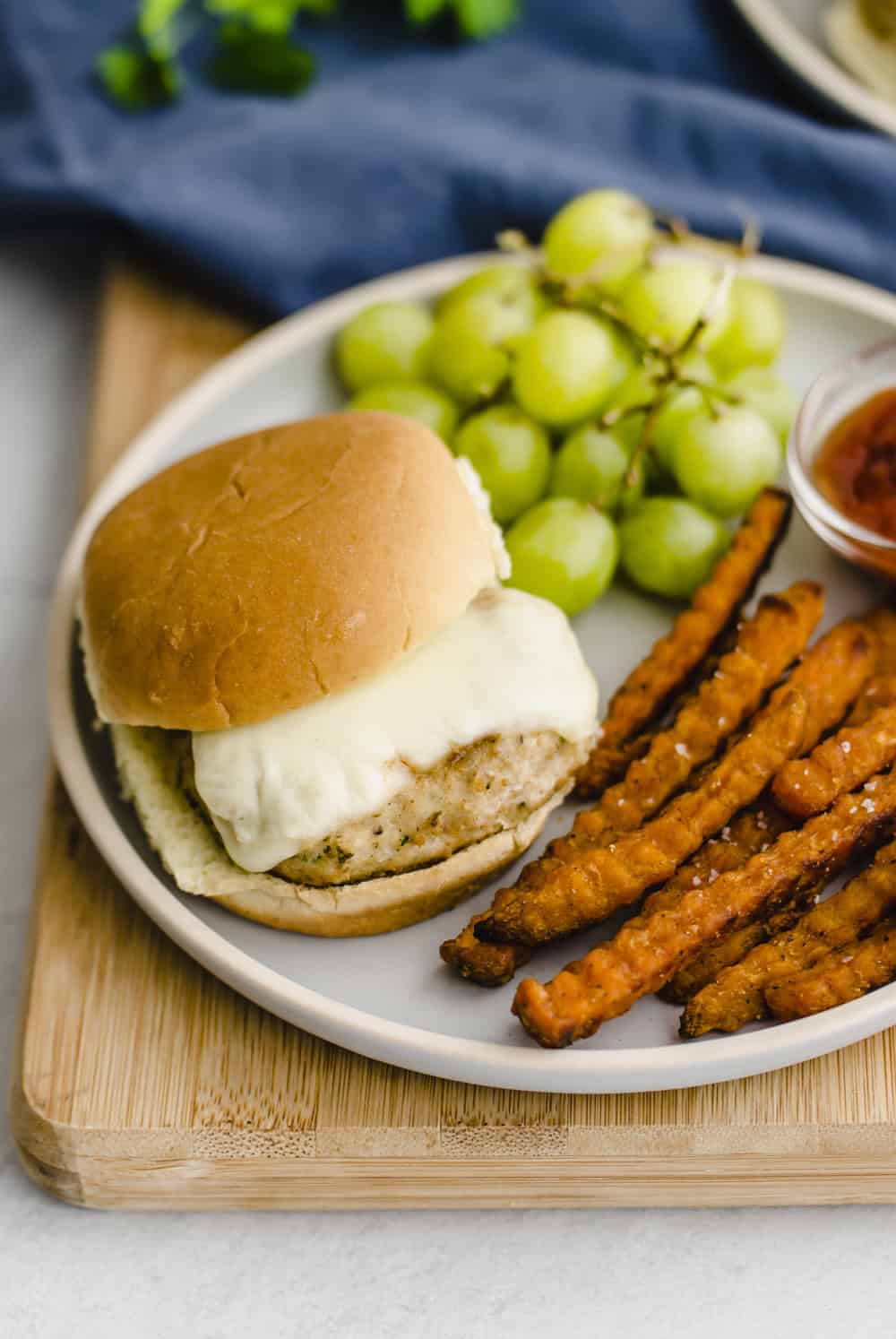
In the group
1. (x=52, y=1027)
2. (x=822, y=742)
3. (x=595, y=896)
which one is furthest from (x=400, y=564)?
(x=52, y=1027)

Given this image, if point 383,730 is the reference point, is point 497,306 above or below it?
above

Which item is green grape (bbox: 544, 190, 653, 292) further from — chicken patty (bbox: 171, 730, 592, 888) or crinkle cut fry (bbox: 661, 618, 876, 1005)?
chicken patty (bbox: 171, 730, 592, 888)

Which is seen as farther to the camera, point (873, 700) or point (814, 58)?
point (814, 58)

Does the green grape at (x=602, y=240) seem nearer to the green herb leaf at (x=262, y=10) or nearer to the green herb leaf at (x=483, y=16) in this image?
the green herb leaf at (x=483, y=16)

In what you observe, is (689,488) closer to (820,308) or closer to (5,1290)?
(820,308)

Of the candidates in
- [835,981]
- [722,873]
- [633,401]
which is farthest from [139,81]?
[835,981]

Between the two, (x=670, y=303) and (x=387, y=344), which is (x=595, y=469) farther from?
(x=387, y=344)

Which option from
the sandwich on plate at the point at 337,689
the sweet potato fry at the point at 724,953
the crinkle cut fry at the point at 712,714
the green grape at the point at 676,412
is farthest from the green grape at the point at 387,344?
the sweet potato fry at the point at 724,953
